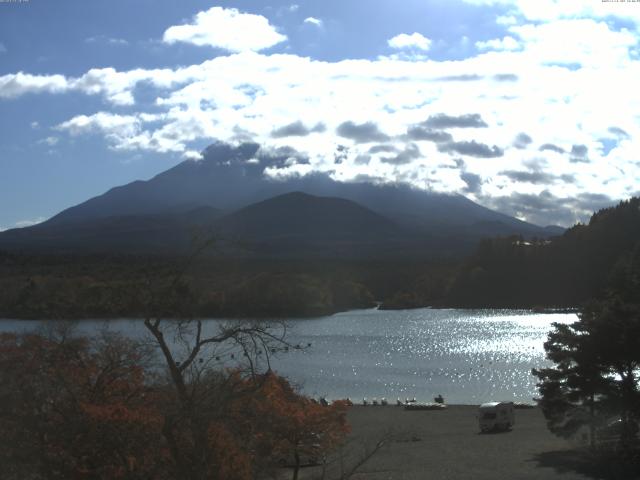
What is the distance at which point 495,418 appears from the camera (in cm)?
2303

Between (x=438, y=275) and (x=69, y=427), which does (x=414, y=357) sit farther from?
(x=438, y=275)

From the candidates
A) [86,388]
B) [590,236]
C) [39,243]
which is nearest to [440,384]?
[86,388]

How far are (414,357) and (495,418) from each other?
81.2 feet

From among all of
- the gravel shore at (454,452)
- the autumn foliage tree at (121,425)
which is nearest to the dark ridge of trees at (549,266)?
the gravel shore at (454,452)

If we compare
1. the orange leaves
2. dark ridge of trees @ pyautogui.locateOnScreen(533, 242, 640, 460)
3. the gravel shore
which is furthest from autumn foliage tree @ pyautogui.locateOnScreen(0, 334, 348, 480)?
dark ridge of trees @ pyautogui.locateOnScreen(533, 242, 640, 460)

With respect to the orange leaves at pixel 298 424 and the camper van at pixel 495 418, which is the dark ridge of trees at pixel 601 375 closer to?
the camper van at pixel 495 418

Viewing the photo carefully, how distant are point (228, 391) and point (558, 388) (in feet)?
40.3

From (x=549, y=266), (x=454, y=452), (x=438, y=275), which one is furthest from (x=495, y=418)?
(x=438, y=275)

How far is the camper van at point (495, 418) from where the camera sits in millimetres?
23000

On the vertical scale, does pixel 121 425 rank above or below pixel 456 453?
above

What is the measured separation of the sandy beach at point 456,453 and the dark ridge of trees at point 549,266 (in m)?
64.5

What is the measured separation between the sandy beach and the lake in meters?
→ 2.73

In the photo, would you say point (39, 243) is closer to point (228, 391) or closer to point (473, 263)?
point (473, 263)

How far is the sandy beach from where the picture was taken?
16.1 m
